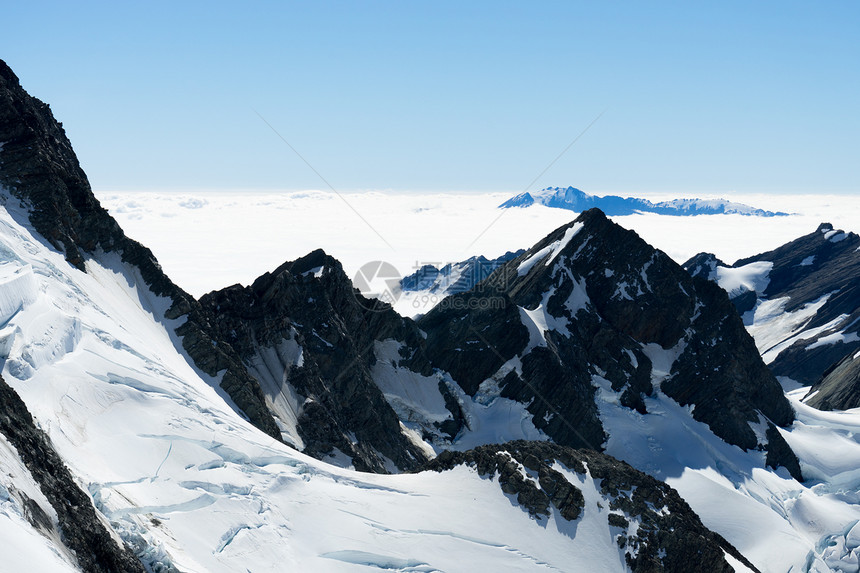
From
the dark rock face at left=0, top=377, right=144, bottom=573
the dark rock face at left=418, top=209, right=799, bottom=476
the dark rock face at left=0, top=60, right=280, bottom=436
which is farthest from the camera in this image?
the dark rock face at left=418, top=209, right=799, bottom=476

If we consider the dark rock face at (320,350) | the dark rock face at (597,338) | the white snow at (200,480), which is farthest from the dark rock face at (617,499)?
the dark rock face at (597,338)

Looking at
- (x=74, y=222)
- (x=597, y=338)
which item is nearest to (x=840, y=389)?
(x=597, y=338)

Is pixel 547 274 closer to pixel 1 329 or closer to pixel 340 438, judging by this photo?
pixel 340 438

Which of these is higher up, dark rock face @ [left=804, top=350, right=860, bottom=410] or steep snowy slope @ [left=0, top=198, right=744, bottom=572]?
dark rock face @ [left=804, top=350, right=860, bottom=410]

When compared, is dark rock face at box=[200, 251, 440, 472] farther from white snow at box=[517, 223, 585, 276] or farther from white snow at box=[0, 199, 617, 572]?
white snow at box=[517, 223, 585, 276]

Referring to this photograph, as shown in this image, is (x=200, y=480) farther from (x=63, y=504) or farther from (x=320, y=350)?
(x=320, y=350)

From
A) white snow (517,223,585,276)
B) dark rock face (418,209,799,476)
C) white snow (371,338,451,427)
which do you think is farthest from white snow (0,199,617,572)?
white snow (517,223,585,276)
